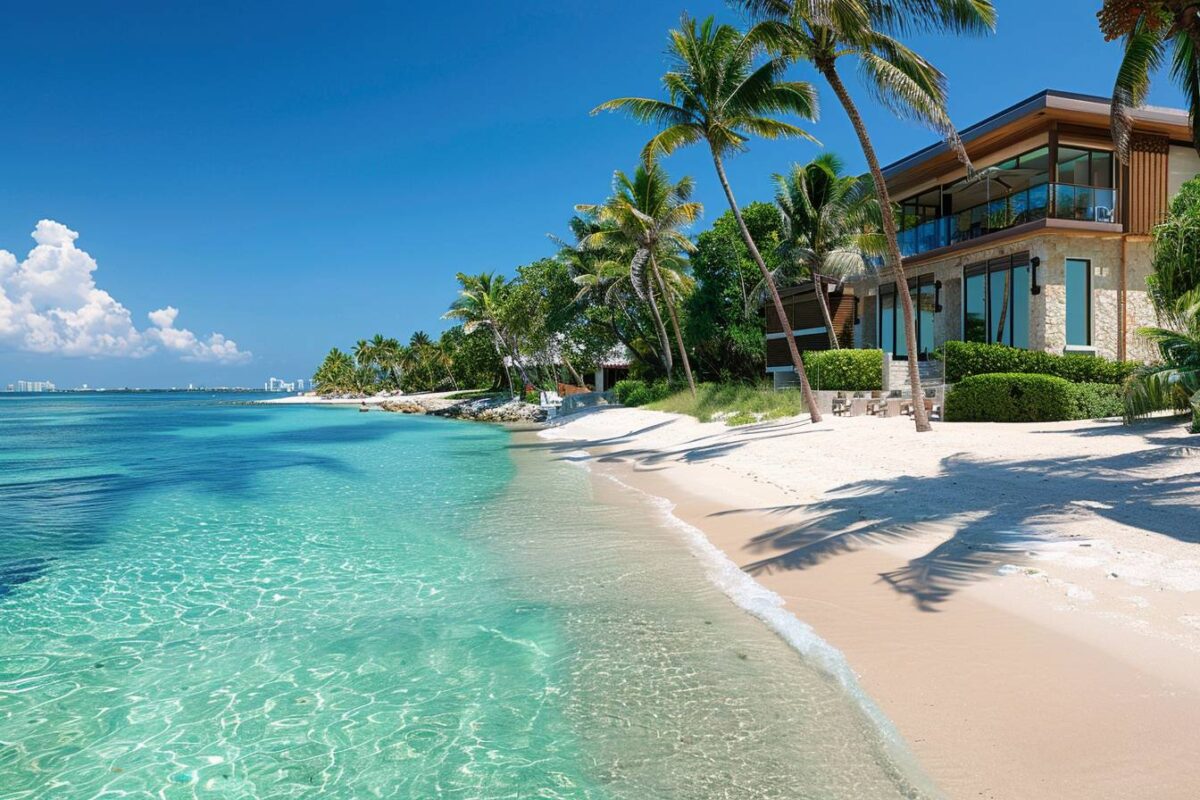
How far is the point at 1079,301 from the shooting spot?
1877 centimetres

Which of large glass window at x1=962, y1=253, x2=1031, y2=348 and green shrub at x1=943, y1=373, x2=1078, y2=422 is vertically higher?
large glass window at x1=962, y1=253, x2=1031, y2=348

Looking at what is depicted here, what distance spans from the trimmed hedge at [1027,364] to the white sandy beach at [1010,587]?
407 cm

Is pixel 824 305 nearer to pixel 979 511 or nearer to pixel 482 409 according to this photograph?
pixel 979 511

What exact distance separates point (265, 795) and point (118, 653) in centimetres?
343

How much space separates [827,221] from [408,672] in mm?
24109

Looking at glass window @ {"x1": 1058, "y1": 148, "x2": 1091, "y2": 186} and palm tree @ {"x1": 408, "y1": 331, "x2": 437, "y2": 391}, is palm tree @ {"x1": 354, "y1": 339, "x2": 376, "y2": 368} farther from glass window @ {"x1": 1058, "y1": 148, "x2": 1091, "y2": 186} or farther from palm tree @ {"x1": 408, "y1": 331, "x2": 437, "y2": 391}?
glass window @ {"x1": 1058, "y1": 148, "x2": 1091, "y2": 186}

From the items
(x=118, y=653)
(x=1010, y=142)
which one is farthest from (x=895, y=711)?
(x=1010, y=142)

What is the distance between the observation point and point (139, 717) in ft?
16.1

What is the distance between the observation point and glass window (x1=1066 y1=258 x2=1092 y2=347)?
61.4 feet

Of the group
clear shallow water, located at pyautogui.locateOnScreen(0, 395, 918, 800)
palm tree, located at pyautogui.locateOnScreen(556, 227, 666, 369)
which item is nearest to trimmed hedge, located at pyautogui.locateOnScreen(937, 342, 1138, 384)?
clear shallow water, located at pyautogui.locateOnScreen(0, 395, 918, 800)

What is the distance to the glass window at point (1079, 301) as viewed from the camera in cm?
1870

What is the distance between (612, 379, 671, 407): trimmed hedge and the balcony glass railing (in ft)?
49.6

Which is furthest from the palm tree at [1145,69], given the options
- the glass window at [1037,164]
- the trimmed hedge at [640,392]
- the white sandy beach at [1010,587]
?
the trimmed hedge at [640,392]

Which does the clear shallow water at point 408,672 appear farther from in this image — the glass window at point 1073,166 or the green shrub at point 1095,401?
the glass window at point 1073,166
